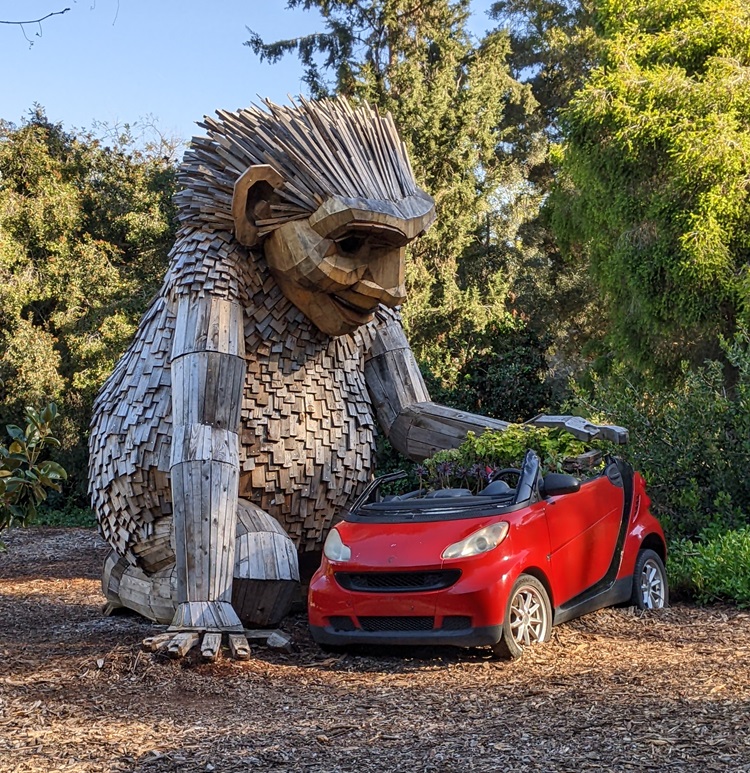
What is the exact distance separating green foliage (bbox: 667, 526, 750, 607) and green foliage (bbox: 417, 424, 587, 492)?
110 centimetres

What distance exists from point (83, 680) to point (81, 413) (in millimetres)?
13154

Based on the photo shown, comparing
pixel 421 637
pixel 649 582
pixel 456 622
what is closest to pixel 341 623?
pixel 421 637

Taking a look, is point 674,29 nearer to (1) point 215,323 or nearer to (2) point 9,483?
(1) point 215,323

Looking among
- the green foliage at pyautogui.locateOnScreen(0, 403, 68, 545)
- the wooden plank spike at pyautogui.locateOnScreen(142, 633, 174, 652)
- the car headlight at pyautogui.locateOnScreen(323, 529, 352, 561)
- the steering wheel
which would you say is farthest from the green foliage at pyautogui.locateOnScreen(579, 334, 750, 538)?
the green foliage at pyautogui.locateOnScreen(0, 403, 68, 545)

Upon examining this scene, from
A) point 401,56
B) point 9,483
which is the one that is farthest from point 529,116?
point 9,483

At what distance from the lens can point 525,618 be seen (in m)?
4.32

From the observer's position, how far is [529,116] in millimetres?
25078

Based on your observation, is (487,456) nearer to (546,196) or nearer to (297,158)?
(297,158)

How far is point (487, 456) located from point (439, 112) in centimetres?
1444

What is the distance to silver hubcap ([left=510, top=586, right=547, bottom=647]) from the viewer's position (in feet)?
14.1

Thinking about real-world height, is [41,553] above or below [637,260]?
below

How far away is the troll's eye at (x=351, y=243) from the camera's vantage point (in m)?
4.69

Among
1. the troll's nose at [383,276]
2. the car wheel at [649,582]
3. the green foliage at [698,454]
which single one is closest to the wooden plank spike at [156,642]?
the troll's nose at [383,276]

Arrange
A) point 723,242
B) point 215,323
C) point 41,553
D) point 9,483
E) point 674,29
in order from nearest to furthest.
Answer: point 9,483
point 215,323
point 41,553
point 723,242
point 674,29
